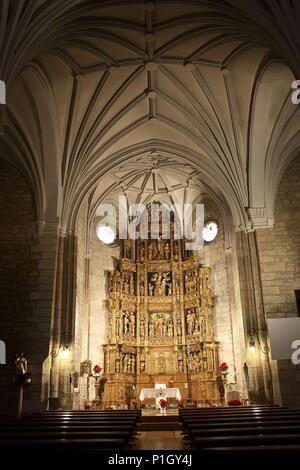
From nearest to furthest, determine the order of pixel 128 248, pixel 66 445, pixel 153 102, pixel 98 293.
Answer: pixel 66 445 < pixel 153 102 < pixel 98 293 < pixel 128 248

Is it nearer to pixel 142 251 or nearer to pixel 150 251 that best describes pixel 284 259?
pixel 150 251

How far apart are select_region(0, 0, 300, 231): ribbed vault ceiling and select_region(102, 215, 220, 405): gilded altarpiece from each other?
240 inches

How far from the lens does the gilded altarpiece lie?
19797mm

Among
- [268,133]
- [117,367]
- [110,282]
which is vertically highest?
[268,133]

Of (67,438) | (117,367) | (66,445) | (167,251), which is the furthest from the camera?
(167,251)

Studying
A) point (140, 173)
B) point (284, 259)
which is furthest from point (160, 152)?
point (284, 259)

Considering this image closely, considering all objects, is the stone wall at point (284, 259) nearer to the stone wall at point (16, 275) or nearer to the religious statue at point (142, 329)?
the stone wall at point (16, 275)

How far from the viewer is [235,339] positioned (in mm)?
19406

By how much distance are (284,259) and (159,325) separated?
9015 mm

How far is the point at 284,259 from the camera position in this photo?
50.5 ft

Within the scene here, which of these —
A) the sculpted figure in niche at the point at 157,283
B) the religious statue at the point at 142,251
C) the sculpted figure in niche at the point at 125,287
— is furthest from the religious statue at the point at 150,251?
the sculpted figure in niche at the point at 125,287

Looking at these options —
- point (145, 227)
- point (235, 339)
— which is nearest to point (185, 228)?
point (145, 227)

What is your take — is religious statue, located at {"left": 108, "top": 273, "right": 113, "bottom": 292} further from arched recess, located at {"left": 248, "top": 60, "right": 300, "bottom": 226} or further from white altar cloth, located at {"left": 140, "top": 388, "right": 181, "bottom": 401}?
arched recess, located at {"left": 248, "top": 60, "right": 300, "bottom": 226}

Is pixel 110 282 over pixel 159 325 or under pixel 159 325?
over
